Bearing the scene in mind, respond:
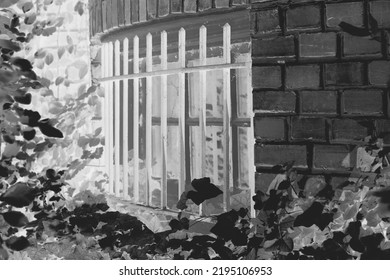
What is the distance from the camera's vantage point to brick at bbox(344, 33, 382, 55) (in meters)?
2.00

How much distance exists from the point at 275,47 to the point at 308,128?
303 millimetres

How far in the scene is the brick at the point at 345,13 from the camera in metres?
2.01

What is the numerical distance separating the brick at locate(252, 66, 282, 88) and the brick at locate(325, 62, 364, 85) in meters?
0.17

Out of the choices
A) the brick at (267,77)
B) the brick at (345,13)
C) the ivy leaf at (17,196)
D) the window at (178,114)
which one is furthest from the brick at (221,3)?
the ivy leaf at (17,196)

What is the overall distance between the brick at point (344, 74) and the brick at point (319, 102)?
0.14ft

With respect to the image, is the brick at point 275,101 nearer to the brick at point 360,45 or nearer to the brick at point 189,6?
the brick at point 360,45

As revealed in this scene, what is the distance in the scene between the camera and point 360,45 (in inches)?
79.4

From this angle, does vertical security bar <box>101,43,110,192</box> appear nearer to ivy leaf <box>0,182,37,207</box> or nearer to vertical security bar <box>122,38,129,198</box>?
vertical security bar <box>122,38,129,198</box>

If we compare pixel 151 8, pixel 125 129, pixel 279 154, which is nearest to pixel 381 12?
pixel 279 154

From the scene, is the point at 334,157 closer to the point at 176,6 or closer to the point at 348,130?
the point at 348,130

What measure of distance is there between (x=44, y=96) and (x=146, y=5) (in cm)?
111

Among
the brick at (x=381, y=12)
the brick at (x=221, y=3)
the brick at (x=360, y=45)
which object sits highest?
the brick at (x=221, y=3)

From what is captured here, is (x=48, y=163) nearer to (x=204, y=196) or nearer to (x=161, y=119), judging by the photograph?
(x=161, y=119)
